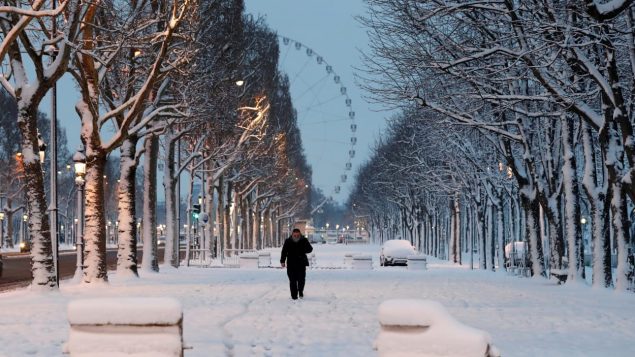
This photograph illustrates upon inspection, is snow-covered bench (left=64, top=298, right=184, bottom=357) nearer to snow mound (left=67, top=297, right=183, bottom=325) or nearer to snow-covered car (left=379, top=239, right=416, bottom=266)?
snow mound (left=67, top=297, right=183, bottom=325)

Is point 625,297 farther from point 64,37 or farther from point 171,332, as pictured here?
point 171,332

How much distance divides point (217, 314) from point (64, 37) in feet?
27.3

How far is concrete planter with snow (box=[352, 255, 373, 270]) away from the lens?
5288 centimetres

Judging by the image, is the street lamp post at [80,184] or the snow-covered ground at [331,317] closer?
the snow-covered ground at [331,317]

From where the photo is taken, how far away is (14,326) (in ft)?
59.2

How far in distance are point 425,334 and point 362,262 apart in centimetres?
4360

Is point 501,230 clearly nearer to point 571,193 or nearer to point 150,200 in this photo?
point 150,200

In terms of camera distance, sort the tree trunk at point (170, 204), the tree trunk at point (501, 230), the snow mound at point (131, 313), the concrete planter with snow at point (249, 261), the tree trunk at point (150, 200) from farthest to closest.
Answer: the concrete planter with snow at point (249, 261), the tree trunk at point (501, 230), the tree trunk at point (170, 204), the tree trunk at point (150, 200), the snow mound at point (131, 313)

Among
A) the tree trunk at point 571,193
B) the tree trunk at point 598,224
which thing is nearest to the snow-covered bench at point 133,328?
the tree trunk at point 598,224

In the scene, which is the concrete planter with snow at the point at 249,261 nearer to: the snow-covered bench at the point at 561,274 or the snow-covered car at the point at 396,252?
the snow-covered car at the point at 396,252

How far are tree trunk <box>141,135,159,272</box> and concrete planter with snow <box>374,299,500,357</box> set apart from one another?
29703 millimetres

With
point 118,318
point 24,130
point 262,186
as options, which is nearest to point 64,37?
point 24,130

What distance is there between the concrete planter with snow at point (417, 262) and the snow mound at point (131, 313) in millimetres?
41668

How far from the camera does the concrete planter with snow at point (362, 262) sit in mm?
52875
